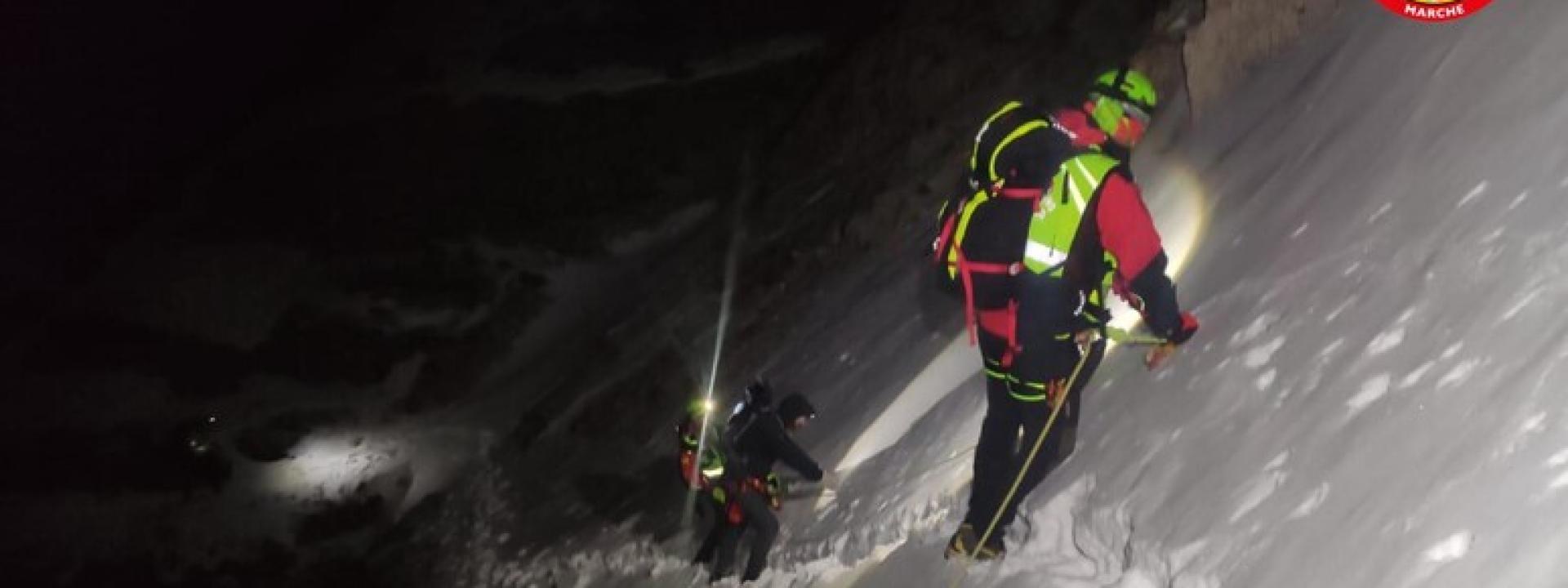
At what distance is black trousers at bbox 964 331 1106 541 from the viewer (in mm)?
4548

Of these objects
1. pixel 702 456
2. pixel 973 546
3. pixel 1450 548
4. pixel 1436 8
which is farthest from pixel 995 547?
pixel 1436 8

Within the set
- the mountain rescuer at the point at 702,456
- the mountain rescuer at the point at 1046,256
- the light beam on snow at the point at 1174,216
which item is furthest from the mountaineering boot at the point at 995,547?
the mountain rescuer at the point at 702,456

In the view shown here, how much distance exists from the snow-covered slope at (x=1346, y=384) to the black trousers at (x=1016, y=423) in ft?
0.58

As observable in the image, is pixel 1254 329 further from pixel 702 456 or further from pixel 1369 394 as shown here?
pixel 702 456

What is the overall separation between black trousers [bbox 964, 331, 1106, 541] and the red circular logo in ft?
10.3

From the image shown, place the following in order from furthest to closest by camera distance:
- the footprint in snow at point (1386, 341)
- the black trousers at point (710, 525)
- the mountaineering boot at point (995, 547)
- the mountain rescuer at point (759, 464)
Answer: the black trousers at point (710, 525) < the mountain rescuer at point (759, 464) < the mountaineering boot at point (995, 547) < the footprint in snow at point (1386, 341)

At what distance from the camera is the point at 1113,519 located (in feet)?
14.7

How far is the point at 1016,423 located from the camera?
480cm

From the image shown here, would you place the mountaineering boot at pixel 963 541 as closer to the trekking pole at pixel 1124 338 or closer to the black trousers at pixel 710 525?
the trekking pole at pixel 1124 338

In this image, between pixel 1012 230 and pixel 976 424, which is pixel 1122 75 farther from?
pixel 976 424

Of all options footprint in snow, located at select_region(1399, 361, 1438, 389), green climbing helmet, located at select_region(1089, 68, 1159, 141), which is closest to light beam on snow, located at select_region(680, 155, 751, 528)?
green climbing helmet, located at select_region(1089, 68, 1159, 141)

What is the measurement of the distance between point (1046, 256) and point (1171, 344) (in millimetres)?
1042

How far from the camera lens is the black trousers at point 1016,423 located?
4548 millimetres

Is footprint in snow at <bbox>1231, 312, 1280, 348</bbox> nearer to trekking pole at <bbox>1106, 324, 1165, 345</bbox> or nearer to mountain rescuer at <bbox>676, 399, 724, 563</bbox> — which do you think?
trekking pole at <bbox>1106, 324, 1165, 345</bbox>
